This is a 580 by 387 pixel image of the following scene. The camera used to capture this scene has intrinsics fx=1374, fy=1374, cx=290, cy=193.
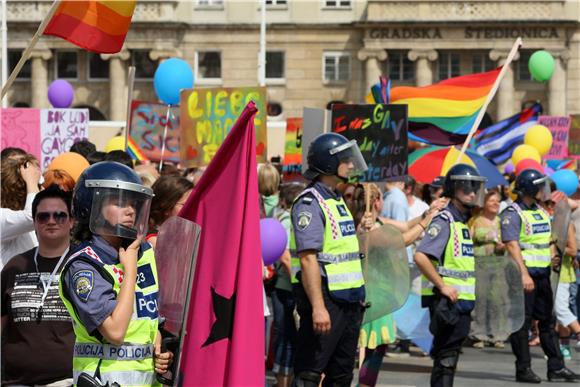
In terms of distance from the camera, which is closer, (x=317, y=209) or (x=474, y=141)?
(x=317, y=209)

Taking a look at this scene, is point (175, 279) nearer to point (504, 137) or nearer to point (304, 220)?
point (304, 220)

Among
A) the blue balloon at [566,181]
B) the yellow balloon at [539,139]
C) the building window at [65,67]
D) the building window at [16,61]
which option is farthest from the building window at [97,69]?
the blue balloon at [566,181]

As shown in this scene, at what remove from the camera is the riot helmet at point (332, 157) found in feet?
26.1

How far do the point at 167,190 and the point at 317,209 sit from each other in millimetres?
1682

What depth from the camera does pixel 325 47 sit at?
52.2 metres

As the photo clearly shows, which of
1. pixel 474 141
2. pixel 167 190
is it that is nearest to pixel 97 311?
pixel 167 190

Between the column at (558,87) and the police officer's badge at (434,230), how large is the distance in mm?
41762

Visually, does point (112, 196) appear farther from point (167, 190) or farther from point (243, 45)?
point (243, 45)

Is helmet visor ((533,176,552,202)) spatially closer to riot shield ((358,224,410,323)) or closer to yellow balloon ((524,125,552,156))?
riot shield ((358,224,410,323))

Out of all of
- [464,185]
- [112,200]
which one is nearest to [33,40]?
[112,200]

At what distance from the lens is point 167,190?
633 centimetres

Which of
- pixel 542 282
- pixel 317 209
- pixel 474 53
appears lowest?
pixel 542 282

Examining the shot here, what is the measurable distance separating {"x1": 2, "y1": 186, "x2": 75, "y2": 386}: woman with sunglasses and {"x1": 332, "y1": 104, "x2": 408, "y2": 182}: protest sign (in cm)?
573

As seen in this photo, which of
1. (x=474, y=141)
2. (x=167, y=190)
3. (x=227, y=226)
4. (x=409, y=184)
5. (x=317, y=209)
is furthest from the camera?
(x=474, y=141)
